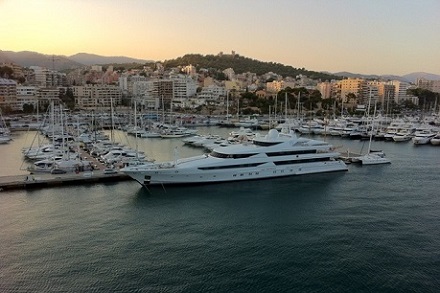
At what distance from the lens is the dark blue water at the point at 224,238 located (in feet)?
45.2

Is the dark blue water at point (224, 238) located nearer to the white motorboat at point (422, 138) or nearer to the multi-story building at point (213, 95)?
the white motorboat at point (422, 138)

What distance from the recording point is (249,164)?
26844 mm

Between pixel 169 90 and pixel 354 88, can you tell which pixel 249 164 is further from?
pixel 354 88

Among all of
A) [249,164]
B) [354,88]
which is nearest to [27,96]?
[249,164]

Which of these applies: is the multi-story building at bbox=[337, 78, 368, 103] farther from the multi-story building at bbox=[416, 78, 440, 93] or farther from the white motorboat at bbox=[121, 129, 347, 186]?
the white motorboat at bbox=[121, 129, 347, 186]

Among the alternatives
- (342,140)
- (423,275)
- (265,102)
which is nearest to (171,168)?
(423,275)

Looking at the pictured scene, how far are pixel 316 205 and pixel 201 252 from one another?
929cm

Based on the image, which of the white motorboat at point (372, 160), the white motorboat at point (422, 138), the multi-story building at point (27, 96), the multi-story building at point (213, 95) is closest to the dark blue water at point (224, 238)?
the white motorboat at point (372, 160)

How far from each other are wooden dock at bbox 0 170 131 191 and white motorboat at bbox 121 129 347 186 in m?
2.65

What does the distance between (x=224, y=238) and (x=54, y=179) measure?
14.0m

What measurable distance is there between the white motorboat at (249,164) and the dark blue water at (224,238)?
803 millimetres

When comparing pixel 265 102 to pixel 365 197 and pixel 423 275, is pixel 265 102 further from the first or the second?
pixel 423 275

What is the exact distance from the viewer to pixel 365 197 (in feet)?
78.9

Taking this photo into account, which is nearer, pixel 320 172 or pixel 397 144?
pixel 320 172
